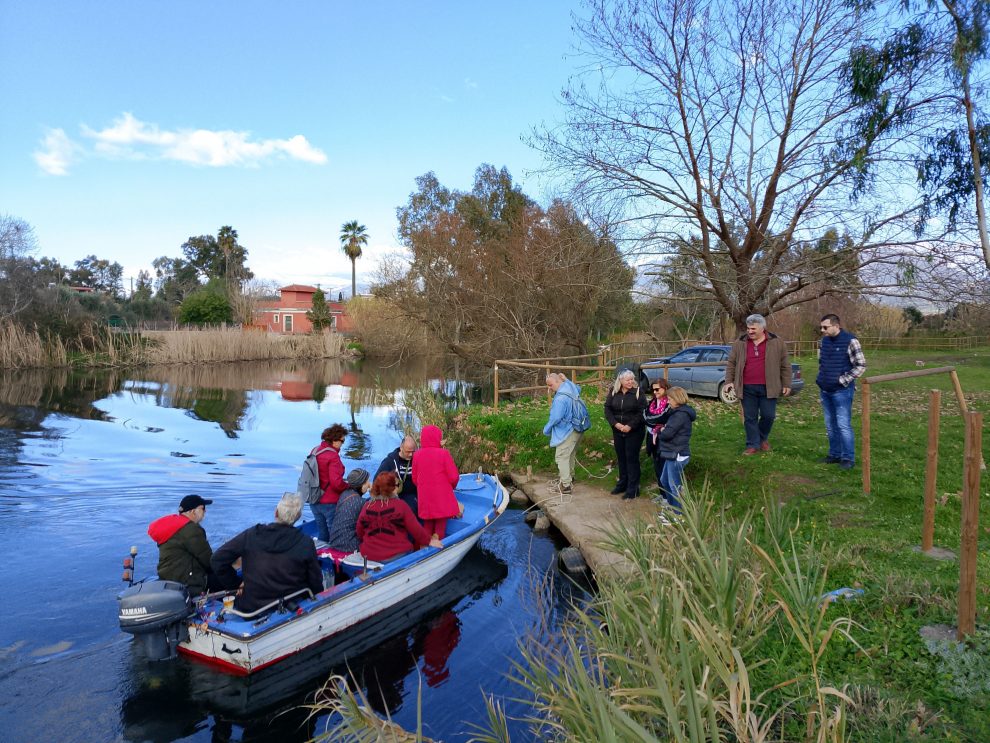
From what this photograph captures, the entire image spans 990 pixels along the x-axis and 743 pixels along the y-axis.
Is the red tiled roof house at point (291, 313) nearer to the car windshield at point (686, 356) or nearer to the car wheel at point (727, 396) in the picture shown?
the car windshield at point (686, 356)

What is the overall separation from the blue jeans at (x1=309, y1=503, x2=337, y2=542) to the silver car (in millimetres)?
9212

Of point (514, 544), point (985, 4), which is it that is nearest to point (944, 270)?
point (985, 4)

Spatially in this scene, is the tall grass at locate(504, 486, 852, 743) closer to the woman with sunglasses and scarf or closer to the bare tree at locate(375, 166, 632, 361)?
the woman with sunglasses and scarf

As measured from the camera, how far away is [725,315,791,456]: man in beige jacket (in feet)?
28.3

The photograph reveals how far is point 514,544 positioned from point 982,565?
227 inches

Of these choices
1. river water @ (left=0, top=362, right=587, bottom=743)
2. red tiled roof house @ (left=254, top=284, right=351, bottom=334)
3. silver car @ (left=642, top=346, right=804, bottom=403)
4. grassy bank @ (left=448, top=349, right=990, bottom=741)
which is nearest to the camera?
grassy bank @ (left=448, top=349, right=990, bottom=741)

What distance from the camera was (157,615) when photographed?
5406mm

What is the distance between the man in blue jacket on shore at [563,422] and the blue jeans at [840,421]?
10.8 ft

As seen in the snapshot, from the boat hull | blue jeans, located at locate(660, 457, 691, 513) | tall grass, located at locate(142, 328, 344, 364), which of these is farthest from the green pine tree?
the boat hull

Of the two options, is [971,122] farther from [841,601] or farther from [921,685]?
[921,685]

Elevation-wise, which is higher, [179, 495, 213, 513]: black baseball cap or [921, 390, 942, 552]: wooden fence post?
[921, 390, 942, 552]: wooden fence post

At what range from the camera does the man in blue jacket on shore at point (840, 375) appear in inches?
312

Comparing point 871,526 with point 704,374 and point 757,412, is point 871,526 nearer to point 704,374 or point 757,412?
point 757,412

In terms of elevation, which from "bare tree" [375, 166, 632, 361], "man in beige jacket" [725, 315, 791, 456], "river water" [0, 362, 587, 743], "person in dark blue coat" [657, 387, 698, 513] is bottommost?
"river water" [0, 362, 587, 743]
